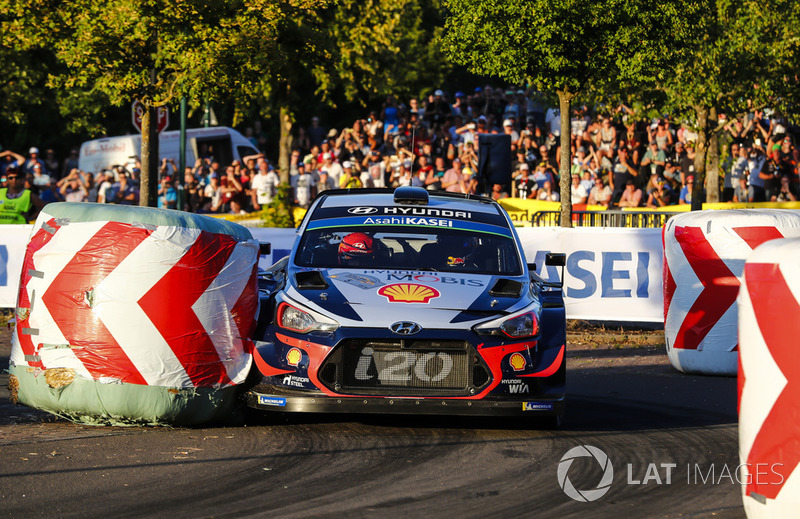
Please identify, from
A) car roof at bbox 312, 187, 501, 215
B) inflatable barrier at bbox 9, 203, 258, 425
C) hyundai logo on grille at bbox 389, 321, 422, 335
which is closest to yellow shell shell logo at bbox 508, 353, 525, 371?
hyundai logo on grille at bbox 389, 321, 422, 335

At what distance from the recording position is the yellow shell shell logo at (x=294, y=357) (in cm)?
785

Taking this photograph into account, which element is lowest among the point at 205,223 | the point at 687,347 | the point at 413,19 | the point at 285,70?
the point at 687,347

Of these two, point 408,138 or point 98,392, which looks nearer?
point 98,392

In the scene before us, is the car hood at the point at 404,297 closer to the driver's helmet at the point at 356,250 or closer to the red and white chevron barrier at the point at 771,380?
the driver's helmet at the point at 356,250

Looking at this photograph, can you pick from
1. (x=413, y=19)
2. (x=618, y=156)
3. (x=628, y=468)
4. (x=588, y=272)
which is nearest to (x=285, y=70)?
(x=588, y=272)

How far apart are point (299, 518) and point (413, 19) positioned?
3662 centimetres

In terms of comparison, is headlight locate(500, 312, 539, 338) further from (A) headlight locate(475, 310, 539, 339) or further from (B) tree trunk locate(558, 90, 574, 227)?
(B) tree trunk locate(558, 90, 574, 227)

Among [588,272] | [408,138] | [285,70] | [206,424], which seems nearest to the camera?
[206,424]

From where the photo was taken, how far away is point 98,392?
7680 millimetres

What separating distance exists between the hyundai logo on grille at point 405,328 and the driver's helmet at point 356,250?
1.25 meters

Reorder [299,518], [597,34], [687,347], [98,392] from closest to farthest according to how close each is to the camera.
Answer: [299,518] → [98,392] → [687,347] → [597,34]

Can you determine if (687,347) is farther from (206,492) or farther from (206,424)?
(206,492)

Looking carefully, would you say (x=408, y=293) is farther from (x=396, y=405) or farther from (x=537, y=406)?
(x=537, y=406)

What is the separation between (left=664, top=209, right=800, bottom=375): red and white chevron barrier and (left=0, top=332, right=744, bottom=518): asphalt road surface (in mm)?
1881
